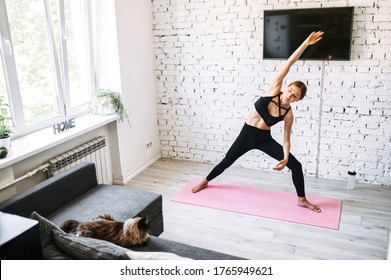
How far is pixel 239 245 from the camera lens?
305 centimetres

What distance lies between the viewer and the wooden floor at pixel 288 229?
2951mm

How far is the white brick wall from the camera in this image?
382 cm

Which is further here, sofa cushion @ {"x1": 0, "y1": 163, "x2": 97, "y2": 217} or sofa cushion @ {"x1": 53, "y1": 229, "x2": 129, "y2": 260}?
sofa cushion @ {"x1": 0, "y1": 163, "x2": 97, "y2": 217}

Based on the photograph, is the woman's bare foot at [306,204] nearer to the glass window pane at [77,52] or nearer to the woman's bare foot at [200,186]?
the woman's bare foot at [200,186]

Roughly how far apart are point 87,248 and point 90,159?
2.09 metres

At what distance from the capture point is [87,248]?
179 cm

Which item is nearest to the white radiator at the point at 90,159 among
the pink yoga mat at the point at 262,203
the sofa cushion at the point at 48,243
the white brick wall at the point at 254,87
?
the pink yoga mat at the point at 262,203

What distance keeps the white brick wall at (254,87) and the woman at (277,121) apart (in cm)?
66

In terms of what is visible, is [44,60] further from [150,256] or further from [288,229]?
[288,229]

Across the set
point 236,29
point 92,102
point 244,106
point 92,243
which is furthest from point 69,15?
point 92,243

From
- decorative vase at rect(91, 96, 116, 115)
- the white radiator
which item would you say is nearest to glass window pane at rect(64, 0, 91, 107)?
decorative vase at rect(91, 96, 116, 115)

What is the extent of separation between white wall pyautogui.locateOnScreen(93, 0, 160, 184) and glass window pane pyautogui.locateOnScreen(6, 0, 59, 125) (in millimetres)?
712

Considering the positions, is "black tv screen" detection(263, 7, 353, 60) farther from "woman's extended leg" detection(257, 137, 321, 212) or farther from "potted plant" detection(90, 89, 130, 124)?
"potted plant" detection(90, 89, 130, 124)
